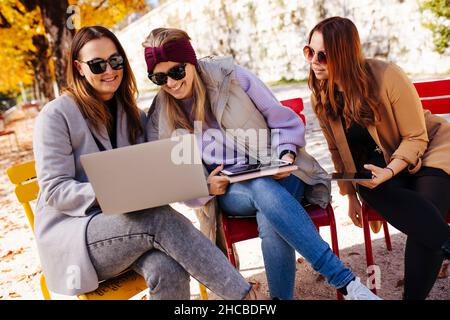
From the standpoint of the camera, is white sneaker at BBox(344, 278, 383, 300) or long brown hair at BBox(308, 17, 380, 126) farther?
long brown hair at BBox(308, 17, 380, 126)

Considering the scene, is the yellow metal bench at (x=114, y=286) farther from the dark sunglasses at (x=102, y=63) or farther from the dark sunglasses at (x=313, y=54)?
the dark sunglasses at (x=313, y=54)

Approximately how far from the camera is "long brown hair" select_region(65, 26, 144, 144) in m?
2.44

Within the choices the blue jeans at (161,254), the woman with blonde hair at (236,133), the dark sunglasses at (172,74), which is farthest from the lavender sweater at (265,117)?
the blue jeans at (161,254)

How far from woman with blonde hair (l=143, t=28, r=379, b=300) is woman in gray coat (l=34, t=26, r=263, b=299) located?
0.33 meters

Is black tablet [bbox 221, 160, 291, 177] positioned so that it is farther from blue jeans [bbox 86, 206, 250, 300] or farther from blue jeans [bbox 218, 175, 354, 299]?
blue jeans [bbox 86, 206, 250, 300]

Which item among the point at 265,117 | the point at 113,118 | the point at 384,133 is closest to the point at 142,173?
the point at 113,118

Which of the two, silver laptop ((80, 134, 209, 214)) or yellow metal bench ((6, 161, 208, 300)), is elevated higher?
silver laptop ((80, 134, 209, 214))

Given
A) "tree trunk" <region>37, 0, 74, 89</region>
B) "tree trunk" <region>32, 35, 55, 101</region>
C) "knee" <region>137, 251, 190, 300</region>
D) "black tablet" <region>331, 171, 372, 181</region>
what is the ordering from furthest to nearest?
"tree trunk" <region>32, 35, 55, 101</region>
"tree trunk" <region>37, 0, 74, 89</region>
"black tablet" <region>331, 171, 372, 181</region>
"knee" <region>137, 251, 190, 300</region>

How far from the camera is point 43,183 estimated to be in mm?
2223

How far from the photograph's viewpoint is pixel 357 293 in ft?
7.06

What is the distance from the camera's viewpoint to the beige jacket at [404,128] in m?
2.53

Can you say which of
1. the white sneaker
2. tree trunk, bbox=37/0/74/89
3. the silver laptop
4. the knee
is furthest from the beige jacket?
tree trunk, bbox=37/0/74/89

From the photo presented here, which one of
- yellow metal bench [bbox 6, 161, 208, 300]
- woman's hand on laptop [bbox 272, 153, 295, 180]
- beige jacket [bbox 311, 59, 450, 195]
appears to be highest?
beige jacket [bbox 311, 59, 450, 195]

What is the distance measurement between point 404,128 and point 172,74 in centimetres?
133
